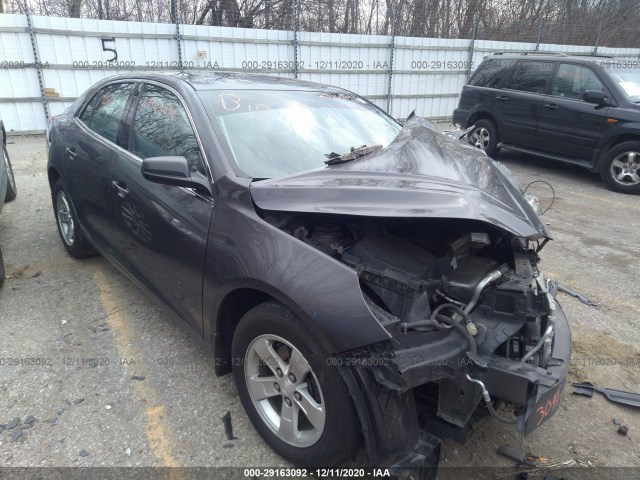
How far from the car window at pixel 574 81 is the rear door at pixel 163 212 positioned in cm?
710

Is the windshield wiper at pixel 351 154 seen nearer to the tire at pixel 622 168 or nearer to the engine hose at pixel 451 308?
the engine hose at pixel 451 308

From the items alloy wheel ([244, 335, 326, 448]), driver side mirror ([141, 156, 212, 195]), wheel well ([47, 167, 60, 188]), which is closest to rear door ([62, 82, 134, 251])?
wheel well ([47, 167, 60, 188])

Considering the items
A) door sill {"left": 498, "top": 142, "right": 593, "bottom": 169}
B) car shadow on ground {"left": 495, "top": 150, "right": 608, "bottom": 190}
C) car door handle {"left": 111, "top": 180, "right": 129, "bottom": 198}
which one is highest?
car door handle {"left": 111, "top": 180, "right": 129, "bottom": 198}

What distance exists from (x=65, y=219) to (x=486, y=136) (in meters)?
7.57

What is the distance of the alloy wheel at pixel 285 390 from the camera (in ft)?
6.75

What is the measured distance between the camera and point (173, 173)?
2400 mm

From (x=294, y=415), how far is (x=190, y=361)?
1.13 m

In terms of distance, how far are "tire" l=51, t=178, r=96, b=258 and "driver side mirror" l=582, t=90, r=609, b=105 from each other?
7.33m

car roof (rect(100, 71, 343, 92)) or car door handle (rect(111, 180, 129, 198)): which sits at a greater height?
car roof (rect(100, 71, 343, 92))

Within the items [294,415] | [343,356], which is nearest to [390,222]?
[343,356]

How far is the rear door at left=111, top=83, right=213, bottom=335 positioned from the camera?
2.50 metres

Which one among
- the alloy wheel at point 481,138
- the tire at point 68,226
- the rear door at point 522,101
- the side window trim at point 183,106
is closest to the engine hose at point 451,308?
the side window trim at point 183,106

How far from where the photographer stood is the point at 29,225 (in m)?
5.35

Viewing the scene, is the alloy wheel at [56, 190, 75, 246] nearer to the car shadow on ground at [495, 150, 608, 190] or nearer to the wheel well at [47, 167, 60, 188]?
the wheel well at [47, 167, 60, 188]
